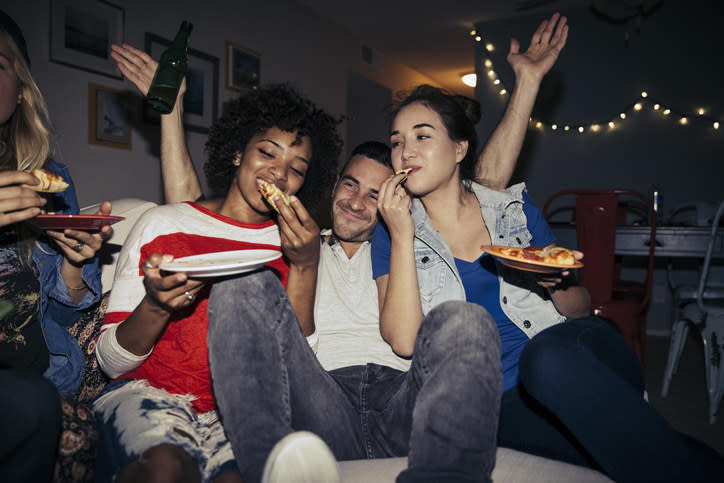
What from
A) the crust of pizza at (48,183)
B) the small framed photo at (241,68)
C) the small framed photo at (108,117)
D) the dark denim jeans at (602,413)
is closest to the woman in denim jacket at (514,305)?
the dark denim jeans at (602,413)

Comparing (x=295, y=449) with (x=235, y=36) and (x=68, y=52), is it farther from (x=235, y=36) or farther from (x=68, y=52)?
(x=235, y=36)

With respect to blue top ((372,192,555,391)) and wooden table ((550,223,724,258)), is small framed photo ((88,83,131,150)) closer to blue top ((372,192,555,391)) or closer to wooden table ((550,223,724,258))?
blue top ((372,192,555,391))

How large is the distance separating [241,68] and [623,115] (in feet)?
13.2

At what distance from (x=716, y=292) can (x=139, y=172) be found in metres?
3.93

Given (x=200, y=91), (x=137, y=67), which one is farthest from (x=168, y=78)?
(x=200, y=91)

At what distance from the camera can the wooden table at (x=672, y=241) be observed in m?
2.70

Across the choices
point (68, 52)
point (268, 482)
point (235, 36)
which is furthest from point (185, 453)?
point (235, 36)

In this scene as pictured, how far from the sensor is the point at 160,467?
3.18 ft

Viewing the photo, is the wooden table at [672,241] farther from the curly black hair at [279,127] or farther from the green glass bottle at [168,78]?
the green glass bottle at [168,78]

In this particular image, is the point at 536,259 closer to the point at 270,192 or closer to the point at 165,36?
the point at 270,192

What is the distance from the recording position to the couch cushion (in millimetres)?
1094

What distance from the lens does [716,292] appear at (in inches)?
111

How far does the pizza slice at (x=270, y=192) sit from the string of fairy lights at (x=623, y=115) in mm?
4670

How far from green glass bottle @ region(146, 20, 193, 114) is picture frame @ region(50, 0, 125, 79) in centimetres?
172
